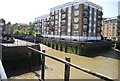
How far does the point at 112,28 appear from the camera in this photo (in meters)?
58.7

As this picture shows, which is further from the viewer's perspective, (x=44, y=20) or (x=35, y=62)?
(x=44, y=20)

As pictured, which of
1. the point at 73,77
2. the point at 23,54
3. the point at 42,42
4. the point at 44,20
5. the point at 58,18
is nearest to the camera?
the point at 73,77

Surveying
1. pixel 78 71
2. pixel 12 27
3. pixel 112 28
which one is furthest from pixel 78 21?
pixel 12 27

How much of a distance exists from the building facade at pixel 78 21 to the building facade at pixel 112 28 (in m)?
18.5

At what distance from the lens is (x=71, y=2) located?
3703cm

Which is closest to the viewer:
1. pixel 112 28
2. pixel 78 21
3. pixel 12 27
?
pixel 78 21

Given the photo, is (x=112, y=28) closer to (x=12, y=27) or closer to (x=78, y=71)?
(x=78, y=71)

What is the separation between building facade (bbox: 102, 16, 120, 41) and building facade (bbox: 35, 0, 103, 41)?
18.5 meters

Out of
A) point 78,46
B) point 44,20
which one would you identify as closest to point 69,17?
point 78,46

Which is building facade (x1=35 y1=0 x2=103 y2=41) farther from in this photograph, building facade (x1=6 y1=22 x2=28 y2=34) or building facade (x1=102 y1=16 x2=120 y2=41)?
building facade (x1=6 y1=22 x2=28 y2=34)

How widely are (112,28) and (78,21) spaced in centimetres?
3489

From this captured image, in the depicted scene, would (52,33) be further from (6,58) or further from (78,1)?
(6,58)

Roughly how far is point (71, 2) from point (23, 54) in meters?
30.4

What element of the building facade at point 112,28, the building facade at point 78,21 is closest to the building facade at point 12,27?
the building facade at point 78,21
